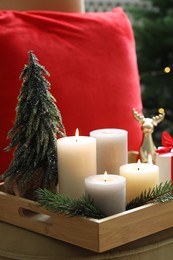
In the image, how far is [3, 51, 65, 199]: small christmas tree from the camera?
3.97 feet

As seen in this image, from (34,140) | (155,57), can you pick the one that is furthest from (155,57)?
(34,140)

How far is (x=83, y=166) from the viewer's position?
1.17 meters

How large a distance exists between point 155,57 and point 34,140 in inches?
56.7

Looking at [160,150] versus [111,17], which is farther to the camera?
[111,17]

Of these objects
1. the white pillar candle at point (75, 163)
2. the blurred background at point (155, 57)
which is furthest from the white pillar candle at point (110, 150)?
the blurred background at point (155, 57)

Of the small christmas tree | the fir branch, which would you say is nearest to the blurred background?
the small christmas tree

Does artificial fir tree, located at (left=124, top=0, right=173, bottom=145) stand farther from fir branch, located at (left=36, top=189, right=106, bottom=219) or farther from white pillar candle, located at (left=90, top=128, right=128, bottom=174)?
fir branch, located at (left=36, top=189, right=106, bottom=219)

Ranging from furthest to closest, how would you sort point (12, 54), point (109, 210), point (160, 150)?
1. point (12, 54)
2. point (160, 150)
3. point (109, 210)

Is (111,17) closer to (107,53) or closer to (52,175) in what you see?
(107,53)

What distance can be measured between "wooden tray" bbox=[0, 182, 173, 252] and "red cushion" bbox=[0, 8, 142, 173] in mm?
267

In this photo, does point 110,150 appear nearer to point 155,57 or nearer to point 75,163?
point 75,163

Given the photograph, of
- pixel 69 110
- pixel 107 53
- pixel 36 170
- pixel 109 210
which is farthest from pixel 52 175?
pixel 107 53

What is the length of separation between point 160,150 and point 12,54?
416 millimetres

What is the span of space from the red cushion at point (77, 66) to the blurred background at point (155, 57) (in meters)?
0.86
